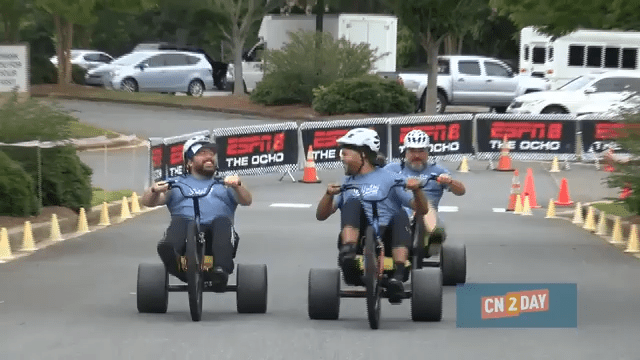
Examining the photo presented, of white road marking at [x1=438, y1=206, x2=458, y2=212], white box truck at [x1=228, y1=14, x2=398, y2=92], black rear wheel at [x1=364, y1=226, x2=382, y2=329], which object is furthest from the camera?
white box truck at [x1=228, y1=14, x2=398, y2=92]

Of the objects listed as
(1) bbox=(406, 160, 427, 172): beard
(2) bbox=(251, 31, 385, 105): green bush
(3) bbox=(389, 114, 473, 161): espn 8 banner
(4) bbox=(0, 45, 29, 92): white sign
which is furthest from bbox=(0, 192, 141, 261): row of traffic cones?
(2) bbox=(251, 31, 385, 105): green bush

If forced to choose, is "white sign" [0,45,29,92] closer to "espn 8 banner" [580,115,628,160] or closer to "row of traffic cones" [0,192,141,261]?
"row of traffic cones" [0,192,141,261]

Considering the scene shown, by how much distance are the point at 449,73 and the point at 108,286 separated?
33402 mm

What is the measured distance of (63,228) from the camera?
18625 millimetres

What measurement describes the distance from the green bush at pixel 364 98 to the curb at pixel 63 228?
63.4 ft

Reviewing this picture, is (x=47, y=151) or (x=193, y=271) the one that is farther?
(x=47, y=151)

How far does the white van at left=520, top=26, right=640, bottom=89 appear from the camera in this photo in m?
45.0

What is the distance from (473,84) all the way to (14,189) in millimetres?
29365

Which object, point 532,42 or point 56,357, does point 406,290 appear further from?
point 532,42

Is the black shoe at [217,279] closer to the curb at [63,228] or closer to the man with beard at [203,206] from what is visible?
the man with beard at [203,206]

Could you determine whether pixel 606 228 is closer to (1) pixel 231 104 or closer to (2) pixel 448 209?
(2) pixel 448 209

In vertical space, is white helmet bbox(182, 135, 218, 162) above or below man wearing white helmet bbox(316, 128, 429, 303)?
above

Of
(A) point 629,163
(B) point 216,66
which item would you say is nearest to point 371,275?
(A) point 629,163

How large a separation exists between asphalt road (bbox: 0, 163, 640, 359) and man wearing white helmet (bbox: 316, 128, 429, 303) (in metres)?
0.48
